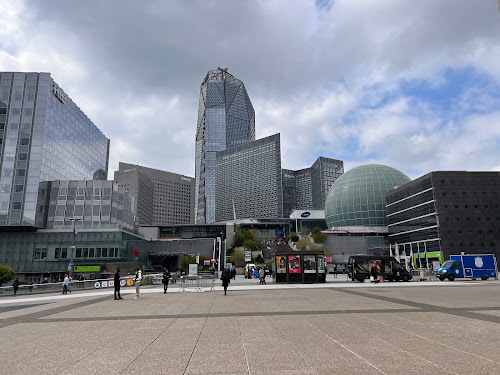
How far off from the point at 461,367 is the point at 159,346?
615 cm

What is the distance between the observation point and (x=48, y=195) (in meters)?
80.1

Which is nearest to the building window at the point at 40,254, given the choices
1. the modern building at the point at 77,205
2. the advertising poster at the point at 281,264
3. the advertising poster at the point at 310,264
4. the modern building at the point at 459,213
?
the modern building at the point at 77,205

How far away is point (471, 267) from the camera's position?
41.6m

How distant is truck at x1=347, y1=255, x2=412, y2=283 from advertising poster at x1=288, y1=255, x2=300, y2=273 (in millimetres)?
7884

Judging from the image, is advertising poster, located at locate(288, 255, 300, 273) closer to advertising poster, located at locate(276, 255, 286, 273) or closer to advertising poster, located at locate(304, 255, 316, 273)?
advertising poster, located at locate(276, 255, 286, 273)

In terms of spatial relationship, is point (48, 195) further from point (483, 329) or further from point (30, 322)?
point (483, 329)

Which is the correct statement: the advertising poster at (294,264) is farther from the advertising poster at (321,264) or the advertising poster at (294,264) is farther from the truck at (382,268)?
the truck at (382,268)

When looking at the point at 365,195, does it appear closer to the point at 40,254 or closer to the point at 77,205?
the point at 77,205

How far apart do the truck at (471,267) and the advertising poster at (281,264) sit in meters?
18.5

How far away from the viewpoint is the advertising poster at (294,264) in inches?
1436

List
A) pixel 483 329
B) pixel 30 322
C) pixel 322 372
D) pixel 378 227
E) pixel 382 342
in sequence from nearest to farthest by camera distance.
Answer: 1. pixel 322 372
2. pixel 382 342
3. pixel 483 329
4. pixel 30 322
5. pixel 378 227

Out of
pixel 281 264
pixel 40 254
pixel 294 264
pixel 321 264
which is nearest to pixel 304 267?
pixel 294 264

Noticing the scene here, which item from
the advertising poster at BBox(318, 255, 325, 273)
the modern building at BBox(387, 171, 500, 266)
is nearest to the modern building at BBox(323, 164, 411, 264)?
the modern building at BBox(387, 171, 500, 266)

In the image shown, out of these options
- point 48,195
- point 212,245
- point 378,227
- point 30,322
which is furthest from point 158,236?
point 30,322
